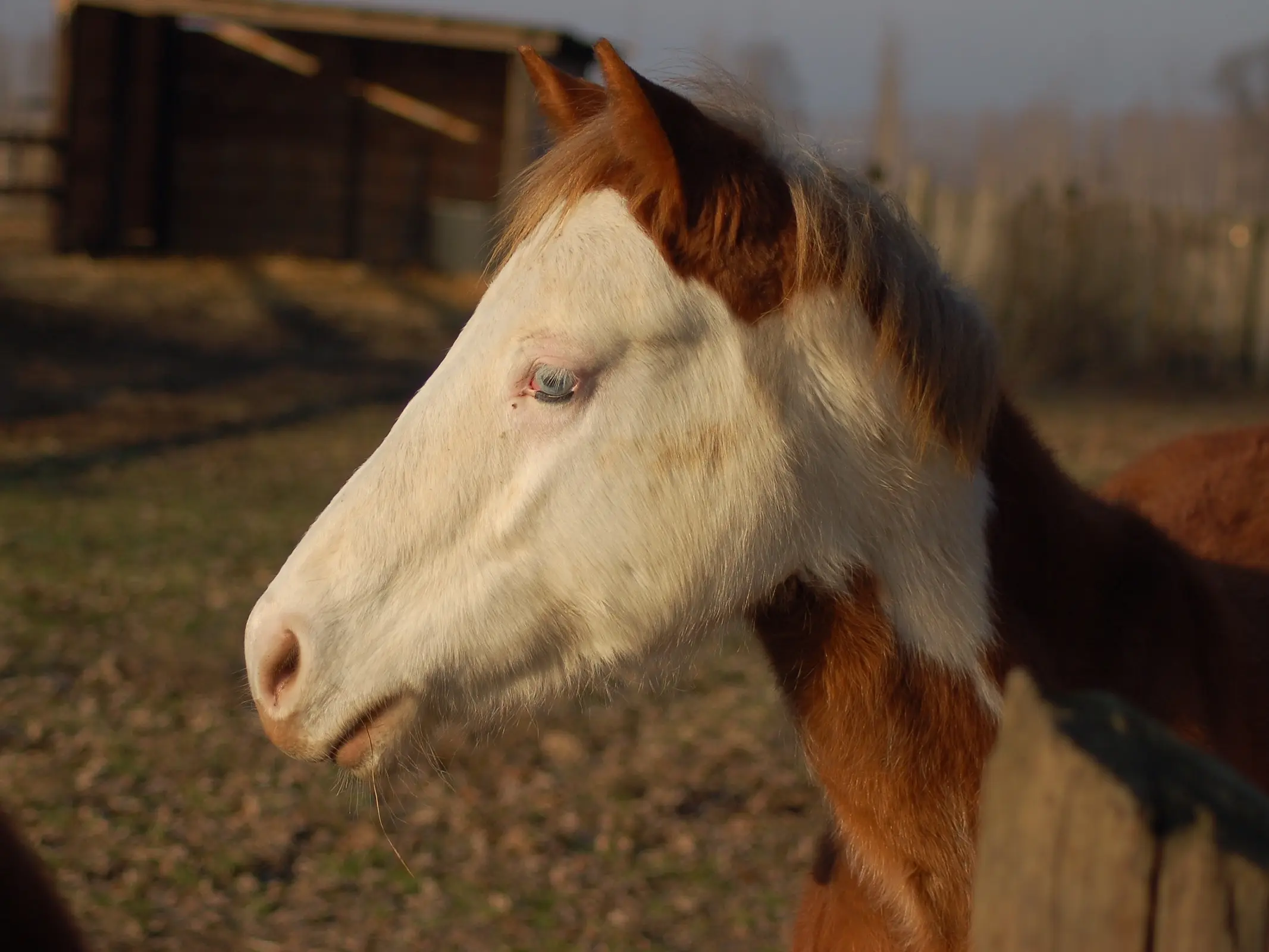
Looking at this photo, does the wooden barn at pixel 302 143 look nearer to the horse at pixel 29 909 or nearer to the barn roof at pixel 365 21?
the barn roof at pixel 365 21

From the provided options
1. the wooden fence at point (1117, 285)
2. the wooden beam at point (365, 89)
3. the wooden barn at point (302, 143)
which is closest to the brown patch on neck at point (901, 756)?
the wooden fence at point (1117, 285)

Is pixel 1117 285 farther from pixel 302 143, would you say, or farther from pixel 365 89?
pixel 302 143

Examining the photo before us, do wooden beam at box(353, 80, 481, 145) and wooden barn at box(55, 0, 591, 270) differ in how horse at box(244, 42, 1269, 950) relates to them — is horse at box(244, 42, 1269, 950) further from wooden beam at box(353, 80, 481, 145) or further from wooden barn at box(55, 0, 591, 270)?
wooden beam at box(353, 80, 481, 145)

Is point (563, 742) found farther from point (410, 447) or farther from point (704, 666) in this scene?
point (410, 447)

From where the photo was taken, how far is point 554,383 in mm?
1772

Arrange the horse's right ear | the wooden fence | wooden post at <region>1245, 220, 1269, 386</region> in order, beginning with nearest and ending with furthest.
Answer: the horse's right ear, wooden post at <region>1245, 220, 1269, 386</region>, the wooden fence

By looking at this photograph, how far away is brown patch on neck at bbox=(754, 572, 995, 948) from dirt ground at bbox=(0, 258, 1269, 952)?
0.38m

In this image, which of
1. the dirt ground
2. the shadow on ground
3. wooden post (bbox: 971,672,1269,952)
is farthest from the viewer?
the shadow on ground

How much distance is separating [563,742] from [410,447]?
3.56 metres

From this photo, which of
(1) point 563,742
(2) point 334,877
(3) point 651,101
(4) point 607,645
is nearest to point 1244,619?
(4) point 607,645

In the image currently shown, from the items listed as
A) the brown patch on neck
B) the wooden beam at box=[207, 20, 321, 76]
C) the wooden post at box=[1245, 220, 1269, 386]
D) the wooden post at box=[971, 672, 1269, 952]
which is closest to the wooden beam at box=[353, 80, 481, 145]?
the wooden beam at box=[207, 20, 321, 76]

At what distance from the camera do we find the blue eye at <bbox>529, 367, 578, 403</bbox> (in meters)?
1.77

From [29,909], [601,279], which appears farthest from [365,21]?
[29,909]

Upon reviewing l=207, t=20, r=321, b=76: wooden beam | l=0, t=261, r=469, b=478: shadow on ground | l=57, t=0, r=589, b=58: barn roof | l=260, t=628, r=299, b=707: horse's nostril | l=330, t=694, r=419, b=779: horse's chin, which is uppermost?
l=57, t=0, r=589, b=58: barn roof
